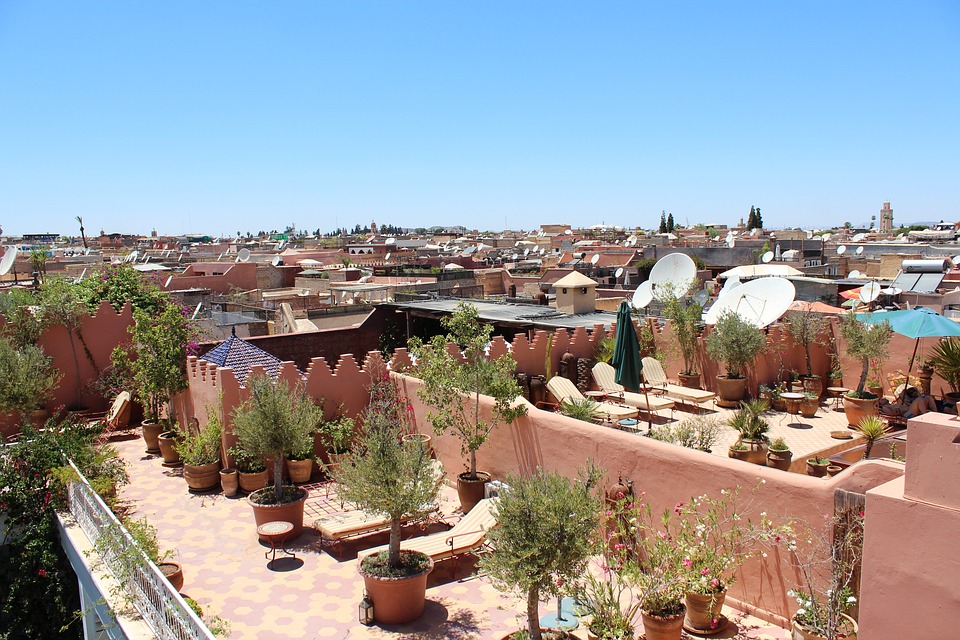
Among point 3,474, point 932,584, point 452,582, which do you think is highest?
point 932,584

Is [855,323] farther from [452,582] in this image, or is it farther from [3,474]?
[3,474]

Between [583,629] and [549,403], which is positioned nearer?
[583,629]

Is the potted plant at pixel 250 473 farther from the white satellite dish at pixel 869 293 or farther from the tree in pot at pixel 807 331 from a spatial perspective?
the white satellite dish at pixel 869 293

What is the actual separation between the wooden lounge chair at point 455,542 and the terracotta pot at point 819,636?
356 cm

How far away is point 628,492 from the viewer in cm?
898

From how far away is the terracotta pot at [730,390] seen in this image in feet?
51.6

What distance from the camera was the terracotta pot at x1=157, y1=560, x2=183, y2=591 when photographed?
29.5 feet

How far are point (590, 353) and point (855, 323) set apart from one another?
18.9ft

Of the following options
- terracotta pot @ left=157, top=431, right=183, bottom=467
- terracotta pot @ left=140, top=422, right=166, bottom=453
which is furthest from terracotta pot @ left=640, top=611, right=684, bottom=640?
terracotta pot @ left=140, top=422, right=166, bottom=453

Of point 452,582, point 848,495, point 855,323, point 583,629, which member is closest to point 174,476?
point 452,582

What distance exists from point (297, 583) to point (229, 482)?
12.7ft

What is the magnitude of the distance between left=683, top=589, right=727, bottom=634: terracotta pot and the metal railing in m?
4.90

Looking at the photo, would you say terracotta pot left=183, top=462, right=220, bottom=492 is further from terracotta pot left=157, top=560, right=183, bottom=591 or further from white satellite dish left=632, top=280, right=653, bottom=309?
white satellite dish left=632, top=280, right=653, bottom=309

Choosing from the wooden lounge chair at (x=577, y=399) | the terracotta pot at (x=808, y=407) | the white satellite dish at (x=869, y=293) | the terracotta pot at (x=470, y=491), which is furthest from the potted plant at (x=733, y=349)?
the white satellite dish at (x=869, y=293)
